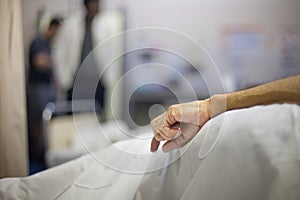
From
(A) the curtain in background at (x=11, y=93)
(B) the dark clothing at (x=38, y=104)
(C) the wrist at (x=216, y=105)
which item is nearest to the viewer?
(C) the wrist at (x=216, y=105)

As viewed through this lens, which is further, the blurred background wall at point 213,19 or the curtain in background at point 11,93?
the blurred background wall at point 213,19

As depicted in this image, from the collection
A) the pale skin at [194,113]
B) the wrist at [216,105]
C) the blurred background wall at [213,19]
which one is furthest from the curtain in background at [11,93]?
the blurred background wall at [213,19]

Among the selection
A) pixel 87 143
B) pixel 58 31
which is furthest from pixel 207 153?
pixel 58 31

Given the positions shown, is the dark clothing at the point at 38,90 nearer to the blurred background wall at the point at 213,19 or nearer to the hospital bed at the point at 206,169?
the blurred background wall at the point at 213,19

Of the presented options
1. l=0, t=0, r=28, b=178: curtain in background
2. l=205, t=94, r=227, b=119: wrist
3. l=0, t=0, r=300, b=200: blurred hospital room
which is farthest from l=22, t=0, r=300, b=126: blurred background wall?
l=205, t=94, r=227, b=119: wrist

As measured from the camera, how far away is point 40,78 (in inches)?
104

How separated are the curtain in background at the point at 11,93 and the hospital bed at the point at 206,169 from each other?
12cm

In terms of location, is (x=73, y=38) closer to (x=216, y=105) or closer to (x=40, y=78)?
(x=40, y=78)

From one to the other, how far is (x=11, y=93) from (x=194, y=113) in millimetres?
508

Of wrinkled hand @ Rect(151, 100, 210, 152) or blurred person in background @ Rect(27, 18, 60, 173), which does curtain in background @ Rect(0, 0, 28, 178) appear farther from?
blurred person in background @ Rect(27, 18, 60, 173)

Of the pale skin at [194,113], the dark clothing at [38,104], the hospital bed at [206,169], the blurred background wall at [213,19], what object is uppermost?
the blurred background wall at [213,19]

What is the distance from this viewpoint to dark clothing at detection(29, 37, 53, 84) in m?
2.51

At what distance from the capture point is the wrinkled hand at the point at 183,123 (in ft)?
2.46

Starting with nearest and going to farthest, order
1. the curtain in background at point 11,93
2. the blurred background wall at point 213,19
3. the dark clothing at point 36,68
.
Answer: the curtain in background at point 11,93
the blurred background wall at point 213,19
the dark clothing at point 36,68
